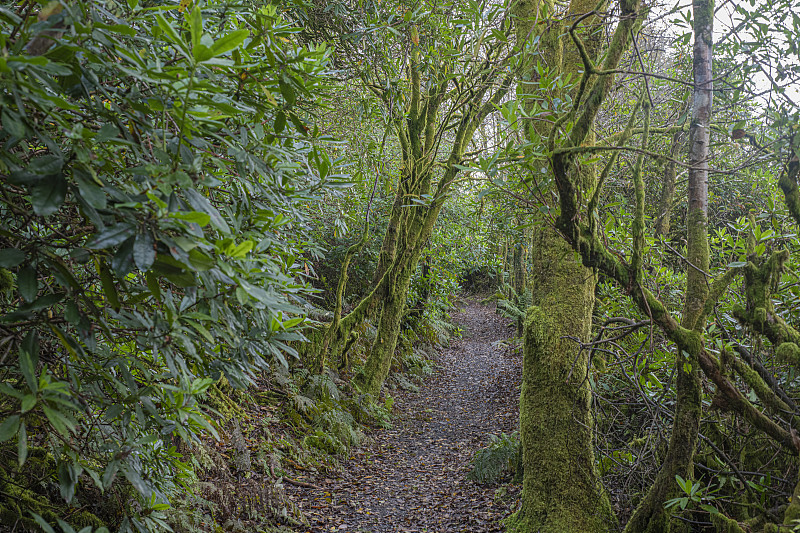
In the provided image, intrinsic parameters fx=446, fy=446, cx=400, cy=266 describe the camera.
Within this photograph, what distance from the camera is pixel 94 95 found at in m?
1.82

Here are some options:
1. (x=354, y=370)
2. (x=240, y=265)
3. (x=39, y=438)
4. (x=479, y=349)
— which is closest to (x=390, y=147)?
(x=354, y=370)

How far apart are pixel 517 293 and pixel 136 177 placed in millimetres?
14644

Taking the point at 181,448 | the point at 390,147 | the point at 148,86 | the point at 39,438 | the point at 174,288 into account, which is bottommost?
the point at 181,448

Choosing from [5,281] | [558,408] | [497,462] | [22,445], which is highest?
[5,281]

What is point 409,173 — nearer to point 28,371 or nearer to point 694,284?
point 694,284

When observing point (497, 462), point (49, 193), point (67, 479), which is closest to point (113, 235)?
point (49, 193)

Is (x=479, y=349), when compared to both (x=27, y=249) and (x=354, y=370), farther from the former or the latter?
(x=27, y=249)

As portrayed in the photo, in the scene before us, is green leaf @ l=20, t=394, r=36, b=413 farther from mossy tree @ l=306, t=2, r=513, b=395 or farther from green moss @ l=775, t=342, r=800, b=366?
mossy tree @ l=306, t=2, r=513, b=395

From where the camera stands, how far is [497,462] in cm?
602

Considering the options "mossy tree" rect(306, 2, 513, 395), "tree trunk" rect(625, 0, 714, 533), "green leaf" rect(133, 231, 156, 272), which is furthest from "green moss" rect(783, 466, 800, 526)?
"mossy tree" rect(306, 2, 513, 395)

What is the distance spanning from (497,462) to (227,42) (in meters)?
6.02

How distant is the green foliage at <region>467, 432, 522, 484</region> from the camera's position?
5875mm

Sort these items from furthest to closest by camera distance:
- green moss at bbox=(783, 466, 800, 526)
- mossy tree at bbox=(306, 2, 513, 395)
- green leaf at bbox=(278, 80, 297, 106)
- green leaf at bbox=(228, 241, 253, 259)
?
mossy tree at bbox=(306, 2, 513, 395) → green moss at bbox=(783, 466, 800, 526) → green leaf at bbox=(278, 80, 297, 106) → green leaf at bbox=(228, 241, 253, 259)

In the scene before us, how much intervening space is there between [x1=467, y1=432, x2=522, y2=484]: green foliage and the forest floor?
13 cm
